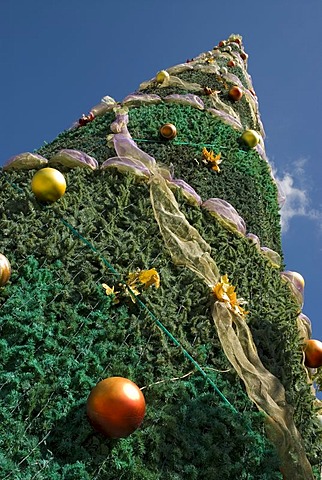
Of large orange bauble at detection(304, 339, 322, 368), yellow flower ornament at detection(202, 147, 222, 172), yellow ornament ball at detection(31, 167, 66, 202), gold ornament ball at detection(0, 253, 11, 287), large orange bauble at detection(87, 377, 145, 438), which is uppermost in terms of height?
yellow flower ornament at detection(202, 147, 222, 172)

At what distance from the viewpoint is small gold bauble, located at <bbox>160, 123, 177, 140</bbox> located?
149 inches

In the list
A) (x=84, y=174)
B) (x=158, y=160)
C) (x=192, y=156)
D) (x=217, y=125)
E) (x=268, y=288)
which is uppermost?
(x=217, y=125)

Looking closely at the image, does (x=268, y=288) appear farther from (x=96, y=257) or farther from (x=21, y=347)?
(x=21, y=347)

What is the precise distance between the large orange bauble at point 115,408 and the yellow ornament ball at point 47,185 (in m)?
1.03

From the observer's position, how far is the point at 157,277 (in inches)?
91.4

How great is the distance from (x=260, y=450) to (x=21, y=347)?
36.4 inches

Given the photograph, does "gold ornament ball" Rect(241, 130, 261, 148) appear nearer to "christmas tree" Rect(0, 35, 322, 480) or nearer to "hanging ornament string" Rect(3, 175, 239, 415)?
"christmas tree" Rect(0, 35, 322, 480)

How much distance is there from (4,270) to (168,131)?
6.78 ft

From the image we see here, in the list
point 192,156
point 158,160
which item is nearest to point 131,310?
point 158,160

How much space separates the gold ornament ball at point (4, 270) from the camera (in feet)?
6.50

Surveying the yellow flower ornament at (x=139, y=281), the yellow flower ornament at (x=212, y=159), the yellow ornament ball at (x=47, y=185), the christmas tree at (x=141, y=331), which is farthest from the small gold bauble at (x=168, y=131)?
the yellow flower ornament at (x=139, y=281)

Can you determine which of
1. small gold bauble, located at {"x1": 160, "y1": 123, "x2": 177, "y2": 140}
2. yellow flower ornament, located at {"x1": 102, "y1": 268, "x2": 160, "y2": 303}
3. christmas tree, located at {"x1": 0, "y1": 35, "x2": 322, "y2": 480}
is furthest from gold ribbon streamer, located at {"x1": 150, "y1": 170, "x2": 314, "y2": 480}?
small gold bauble, located at {"x1": 160, "y1": 123, "x2": 177, "y2": 140}

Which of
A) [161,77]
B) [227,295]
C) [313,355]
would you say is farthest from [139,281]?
[161,77]

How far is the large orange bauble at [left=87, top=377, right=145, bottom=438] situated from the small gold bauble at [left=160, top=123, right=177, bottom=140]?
2370mm
